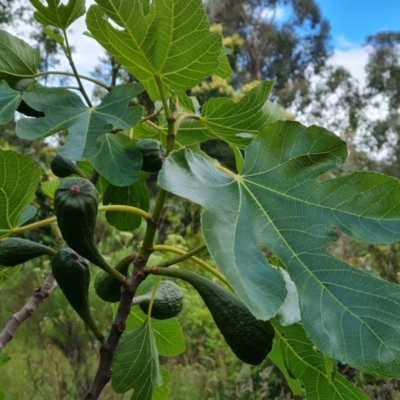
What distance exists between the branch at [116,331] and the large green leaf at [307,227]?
0.16 meters

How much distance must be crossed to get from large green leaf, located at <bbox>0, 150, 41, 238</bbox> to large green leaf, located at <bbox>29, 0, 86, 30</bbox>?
0.27 meters

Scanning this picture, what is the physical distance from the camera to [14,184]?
0.68 m

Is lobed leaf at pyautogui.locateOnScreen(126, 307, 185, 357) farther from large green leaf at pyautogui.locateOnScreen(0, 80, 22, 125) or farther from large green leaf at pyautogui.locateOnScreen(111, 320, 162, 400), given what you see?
large green leaf at pyautogui.locateOnScreen(0, 80, 22, 125)

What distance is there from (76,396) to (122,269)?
3157 mm

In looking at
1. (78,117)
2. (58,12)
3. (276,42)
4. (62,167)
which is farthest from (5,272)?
(276,42)

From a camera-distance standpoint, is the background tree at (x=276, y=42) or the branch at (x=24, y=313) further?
the background tree at (x=276, y=42)

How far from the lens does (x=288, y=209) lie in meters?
0.62

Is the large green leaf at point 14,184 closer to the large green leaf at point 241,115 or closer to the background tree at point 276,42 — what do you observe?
the large green leaf at point 241,115

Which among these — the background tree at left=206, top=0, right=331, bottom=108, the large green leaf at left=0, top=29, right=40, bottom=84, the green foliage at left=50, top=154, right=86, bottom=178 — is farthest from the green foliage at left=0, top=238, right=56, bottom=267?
the background tree at left=206, top=0, right=331, bottom=108

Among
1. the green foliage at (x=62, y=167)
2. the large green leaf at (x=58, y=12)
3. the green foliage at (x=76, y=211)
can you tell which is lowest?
the green foliage at (x=76, y=211)

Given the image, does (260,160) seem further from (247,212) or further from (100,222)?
(100,222)

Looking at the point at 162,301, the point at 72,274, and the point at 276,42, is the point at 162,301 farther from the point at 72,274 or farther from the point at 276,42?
the point at 276,42

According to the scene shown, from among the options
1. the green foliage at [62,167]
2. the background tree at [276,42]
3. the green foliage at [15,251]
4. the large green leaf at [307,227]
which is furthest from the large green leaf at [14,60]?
the background tree at [276,42]

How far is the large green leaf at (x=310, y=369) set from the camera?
28.8 inches
